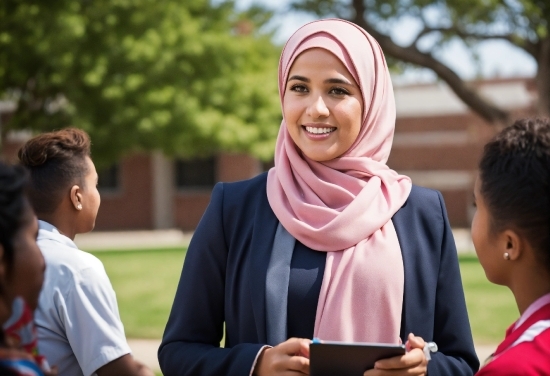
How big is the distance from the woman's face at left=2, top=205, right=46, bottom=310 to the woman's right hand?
0.82 m

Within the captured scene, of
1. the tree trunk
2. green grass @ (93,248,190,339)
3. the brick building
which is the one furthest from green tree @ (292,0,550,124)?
the brick building

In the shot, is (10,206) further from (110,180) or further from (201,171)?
(110,180)

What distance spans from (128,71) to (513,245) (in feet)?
62.4

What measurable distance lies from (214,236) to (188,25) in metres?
19.4

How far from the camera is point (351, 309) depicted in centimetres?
265

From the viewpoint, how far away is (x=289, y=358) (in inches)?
96.4

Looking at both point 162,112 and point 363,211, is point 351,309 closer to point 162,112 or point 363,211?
point 363,211

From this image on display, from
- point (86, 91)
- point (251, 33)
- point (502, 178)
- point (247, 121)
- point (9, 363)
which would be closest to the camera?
point (9, 363)

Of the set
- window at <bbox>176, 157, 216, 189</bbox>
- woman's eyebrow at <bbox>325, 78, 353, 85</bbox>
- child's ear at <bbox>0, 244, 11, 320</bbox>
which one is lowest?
Result: window at <bbox>176, 157, 216, 189</bbox>

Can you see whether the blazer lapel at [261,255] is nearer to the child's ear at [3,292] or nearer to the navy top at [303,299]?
the navy top at [303,299]

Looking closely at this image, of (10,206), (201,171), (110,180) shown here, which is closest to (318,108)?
(10,206)

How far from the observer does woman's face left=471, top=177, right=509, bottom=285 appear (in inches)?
87.5

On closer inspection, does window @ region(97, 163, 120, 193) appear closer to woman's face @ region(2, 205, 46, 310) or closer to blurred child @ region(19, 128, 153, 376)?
blurred child @ region(19, 128, 153, 376)

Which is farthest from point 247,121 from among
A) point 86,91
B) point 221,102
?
point 86,91
